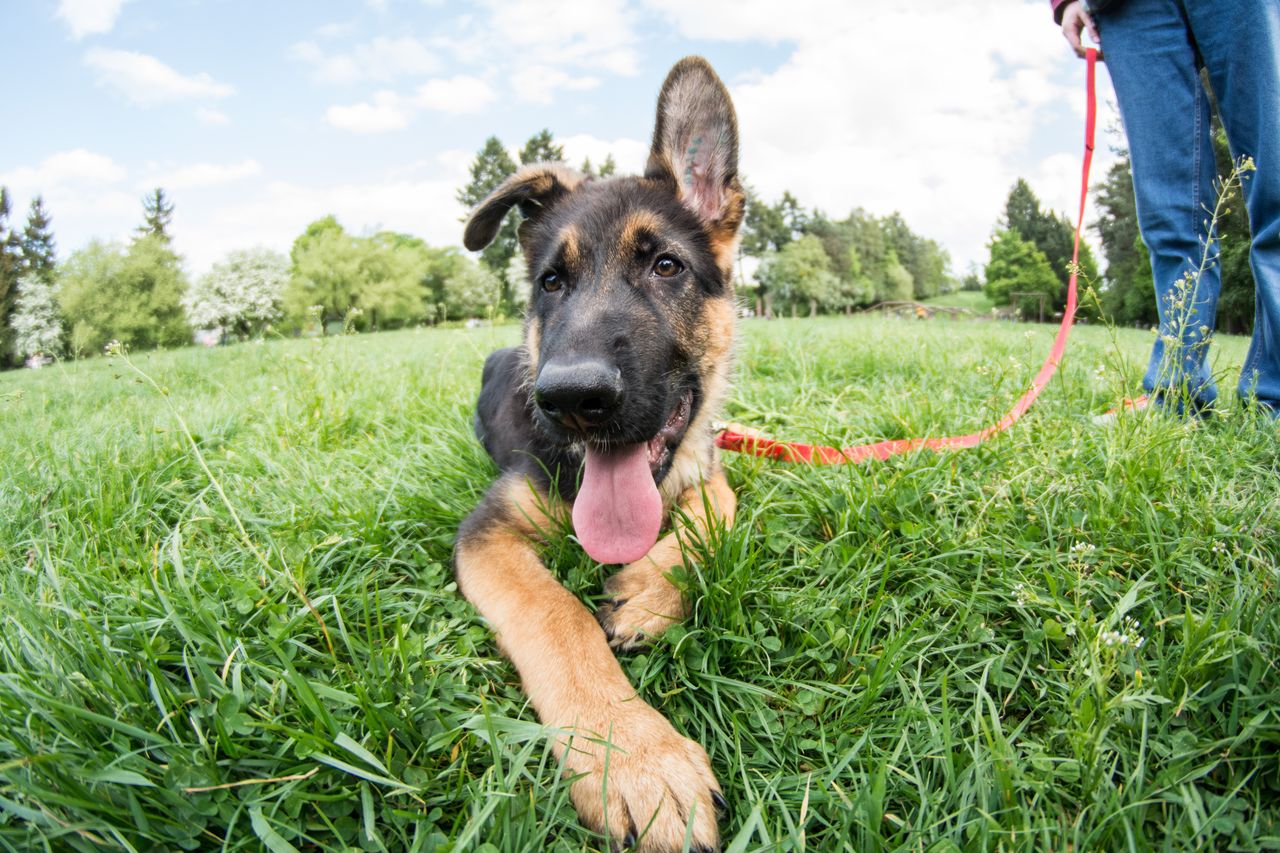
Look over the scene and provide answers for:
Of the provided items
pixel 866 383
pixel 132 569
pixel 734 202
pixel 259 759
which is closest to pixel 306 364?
pixel 132 569

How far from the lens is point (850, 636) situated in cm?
201

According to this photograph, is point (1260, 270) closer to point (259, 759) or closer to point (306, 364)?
point (259, 759)

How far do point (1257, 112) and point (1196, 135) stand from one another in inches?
12.4

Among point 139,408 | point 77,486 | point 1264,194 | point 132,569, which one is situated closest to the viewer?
point 132,569

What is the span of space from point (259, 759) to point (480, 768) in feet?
1.78

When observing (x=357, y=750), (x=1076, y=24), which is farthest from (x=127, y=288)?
(x=1076, y=24)

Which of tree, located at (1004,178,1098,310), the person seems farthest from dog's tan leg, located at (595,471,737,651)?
tree, located at (1004,178,1098,310)

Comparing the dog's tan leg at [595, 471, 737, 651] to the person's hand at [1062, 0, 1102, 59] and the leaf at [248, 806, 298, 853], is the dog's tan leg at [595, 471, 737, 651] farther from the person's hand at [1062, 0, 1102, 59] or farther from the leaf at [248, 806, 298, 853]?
the person's hand at [1062, 0, 1102, 59]

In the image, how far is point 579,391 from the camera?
214 cm

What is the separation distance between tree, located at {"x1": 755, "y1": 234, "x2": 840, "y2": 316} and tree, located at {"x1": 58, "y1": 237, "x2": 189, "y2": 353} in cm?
5630

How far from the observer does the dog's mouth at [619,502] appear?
95.3 inches

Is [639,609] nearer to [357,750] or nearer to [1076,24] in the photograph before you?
[357,750]

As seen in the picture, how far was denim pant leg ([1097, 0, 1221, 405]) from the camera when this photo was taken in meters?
3.50

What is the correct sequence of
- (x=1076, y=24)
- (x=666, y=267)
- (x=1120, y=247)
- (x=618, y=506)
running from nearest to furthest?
(x=618, y=506) < (x=666, y=267) < (x=1076, y=24) < (x=1120, y=247)
